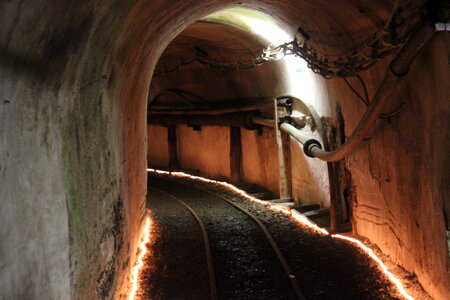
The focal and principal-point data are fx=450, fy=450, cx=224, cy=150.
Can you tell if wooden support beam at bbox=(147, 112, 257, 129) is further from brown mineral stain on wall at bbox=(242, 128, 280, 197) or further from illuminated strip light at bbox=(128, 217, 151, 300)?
illuminated strip light at bbox=(128, 217, 151, 300)

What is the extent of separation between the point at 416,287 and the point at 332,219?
3402 millimetres

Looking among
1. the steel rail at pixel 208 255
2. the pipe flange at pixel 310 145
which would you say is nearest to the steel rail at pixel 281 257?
the steel rail at pixel 208 255

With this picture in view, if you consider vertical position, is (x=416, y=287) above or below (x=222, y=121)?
below

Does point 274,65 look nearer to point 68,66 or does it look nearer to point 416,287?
point 416,287

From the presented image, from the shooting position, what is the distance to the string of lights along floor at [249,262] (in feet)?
22.7

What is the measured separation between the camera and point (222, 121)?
54.1 feet

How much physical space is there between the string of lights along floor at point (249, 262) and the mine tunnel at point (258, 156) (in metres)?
0.04

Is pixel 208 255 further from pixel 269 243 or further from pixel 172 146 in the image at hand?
pixel 172 146

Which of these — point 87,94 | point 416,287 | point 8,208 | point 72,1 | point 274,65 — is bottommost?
point 416,287

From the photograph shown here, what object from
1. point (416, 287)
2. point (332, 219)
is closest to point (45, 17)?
point (416, 287)

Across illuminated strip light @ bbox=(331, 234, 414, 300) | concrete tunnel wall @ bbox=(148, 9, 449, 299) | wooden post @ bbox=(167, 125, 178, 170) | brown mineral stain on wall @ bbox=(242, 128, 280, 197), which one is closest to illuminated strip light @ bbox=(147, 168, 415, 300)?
illuminated strip light @ bbox=(331, 234, 414, 300)

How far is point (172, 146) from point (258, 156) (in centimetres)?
569

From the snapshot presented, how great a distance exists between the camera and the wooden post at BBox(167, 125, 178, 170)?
2000 cm

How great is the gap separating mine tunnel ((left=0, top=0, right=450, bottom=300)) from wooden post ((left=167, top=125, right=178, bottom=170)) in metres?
4.86
